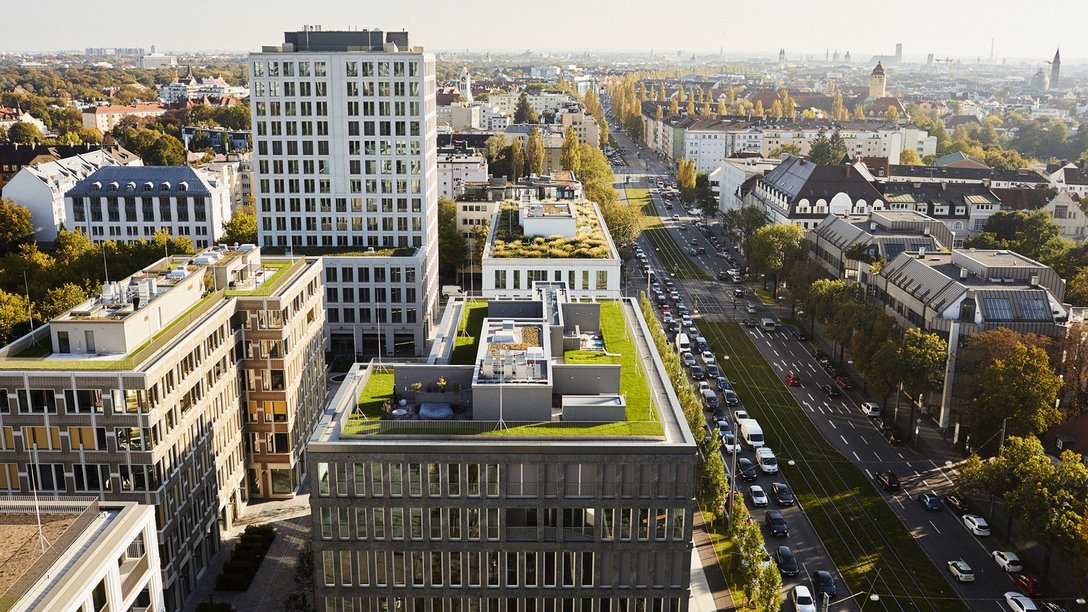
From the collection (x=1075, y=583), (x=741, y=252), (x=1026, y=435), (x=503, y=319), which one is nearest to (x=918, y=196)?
(x=741, y=252)

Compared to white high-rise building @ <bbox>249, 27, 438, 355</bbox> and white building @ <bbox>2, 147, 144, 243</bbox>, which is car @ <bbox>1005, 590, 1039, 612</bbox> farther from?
white building @ <bbox>2, 147, 144, 243</bbox>

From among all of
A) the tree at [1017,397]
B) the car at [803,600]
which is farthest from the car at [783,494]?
the tree at [1017,397]

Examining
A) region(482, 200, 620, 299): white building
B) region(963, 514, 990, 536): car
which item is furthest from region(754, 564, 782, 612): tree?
region(482, 200, 620, 299): white building

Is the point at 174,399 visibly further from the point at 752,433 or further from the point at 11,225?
the point at 11,225

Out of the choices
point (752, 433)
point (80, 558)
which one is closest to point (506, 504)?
point (80, 558)

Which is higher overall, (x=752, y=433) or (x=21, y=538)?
(x=21, y=538)

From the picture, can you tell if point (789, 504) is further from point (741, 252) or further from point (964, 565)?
point (741, 252)

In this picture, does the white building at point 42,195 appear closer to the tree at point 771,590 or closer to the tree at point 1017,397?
the tree at point 771,590
